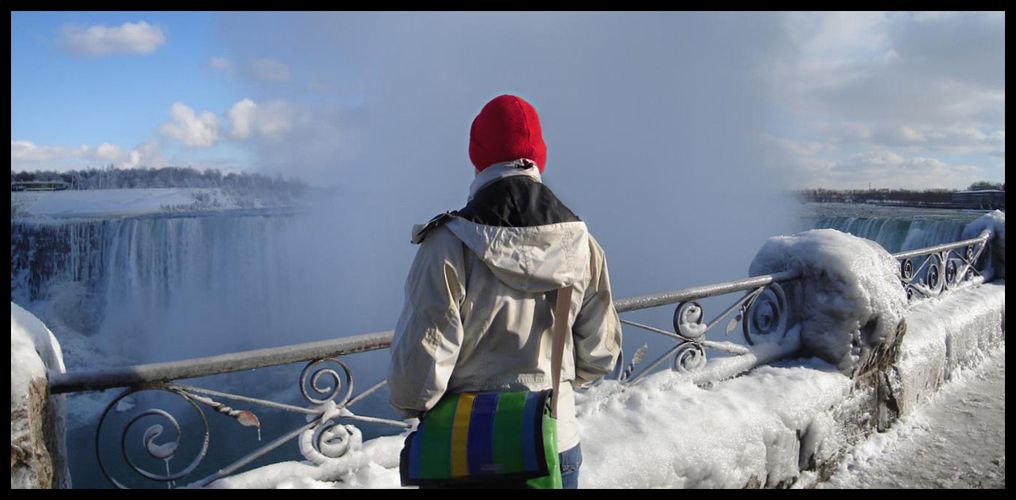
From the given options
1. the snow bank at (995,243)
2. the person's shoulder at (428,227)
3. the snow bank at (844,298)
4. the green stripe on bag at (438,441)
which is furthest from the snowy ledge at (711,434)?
the snow bank at (995,243)

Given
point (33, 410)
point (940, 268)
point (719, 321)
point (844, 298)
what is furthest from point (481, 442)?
point (940, 268)

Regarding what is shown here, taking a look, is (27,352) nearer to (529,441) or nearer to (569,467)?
(529,441)

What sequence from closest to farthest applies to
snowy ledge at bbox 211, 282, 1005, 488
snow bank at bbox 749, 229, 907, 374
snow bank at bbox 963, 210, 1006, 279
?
snowy ledge at bbox 211, 282, 1005, 488 < snow bank at bbox 749, 229, 907, 374 < snow bank at bbox 963, 210, 1006, 279

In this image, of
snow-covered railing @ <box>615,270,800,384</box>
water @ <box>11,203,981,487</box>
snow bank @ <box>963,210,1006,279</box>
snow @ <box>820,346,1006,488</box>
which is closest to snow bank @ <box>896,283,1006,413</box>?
snow @ <box>820,346,1006,488</box>

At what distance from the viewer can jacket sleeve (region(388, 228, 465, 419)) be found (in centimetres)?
144

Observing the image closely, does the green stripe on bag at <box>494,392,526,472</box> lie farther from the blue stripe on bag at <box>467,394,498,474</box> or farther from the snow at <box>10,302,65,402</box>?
the snow at <box>10,302,65,402</box>

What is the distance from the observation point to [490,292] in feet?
4.97

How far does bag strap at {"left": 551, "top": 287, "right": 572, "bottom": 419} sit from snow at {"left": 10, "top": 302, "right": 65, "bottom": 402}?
1.37m

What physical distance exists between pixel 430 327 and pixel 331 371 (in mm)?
1032

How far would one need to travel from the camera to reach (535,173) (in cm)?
158

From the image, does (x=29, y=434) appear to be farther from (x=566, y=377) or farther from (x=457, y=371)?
(x=566, y=377)
